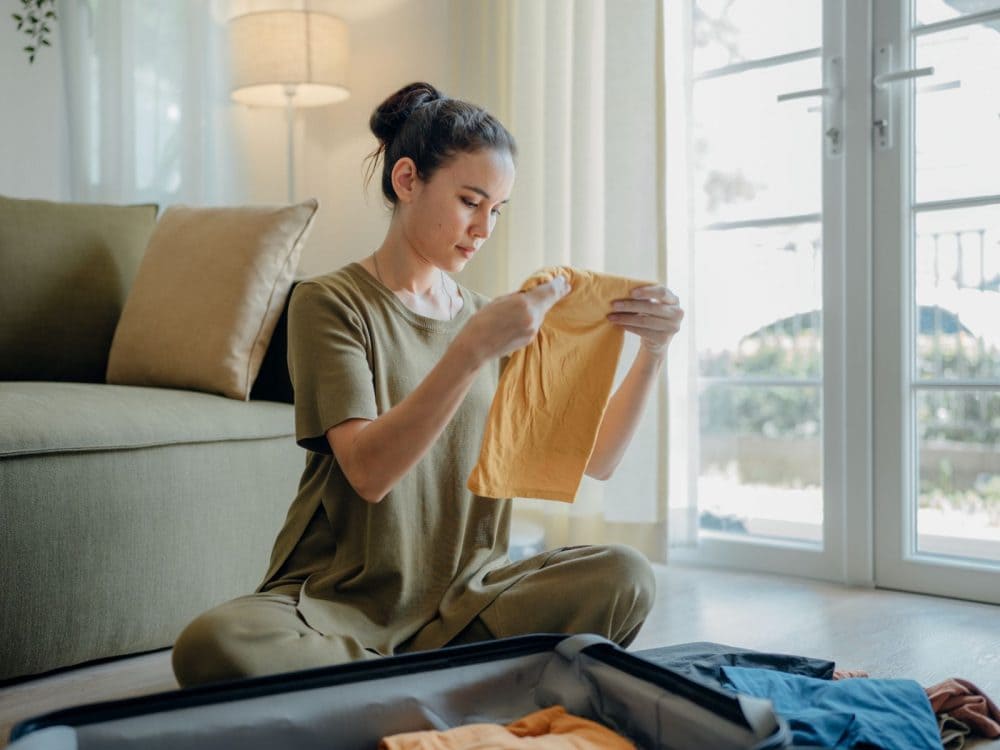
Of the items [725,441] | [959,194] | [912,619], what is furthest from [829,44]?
[912,619]

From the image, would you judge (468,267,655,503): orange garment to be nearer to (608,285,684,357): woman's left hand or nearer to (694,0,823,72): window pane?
(608,285,684,357): woman's left hand

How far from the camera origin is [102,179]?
3271 mm

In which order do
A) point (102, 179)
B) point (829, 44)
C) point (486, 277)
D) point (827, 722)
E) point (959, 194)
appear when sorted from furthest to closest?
point (102, 179), point (486, 277), point (829, 44), point (959, 194), point (827, 722)

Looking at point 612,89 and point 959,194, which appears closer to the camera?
point 959,194

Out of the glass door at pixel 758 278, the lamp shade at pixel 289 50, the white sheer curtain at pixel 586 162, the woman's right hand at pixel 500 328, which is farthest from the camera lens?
the lamp shade at pixel 289 50

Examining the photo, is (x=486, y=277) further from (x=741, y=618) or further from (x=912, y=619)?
(x=912, y=619)

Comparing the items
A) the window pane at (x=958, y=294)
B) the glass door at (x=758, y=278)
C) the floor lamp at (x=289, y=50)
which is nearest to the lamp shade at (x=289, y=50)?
the floor lamp at (x=289, y=50)

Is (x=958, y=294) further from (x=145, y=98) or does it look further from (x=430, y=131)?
(x=145, y=98)

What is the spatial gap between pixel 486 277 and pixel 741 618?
1250mm

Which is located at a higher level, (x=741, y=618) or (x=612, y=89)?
(x=612, y=89)

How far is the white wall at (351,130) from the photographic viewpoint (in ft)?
10.6

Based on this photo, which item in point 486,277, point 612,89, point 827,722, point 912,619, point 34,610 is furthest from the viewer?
point 486,277

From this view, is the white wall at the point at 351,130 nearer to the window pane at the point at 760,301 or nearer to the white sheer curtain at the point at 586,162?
the white sheer curtain at the point at 586,162

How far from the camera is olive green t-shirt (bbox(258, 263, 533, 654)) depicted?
4.45 ft
